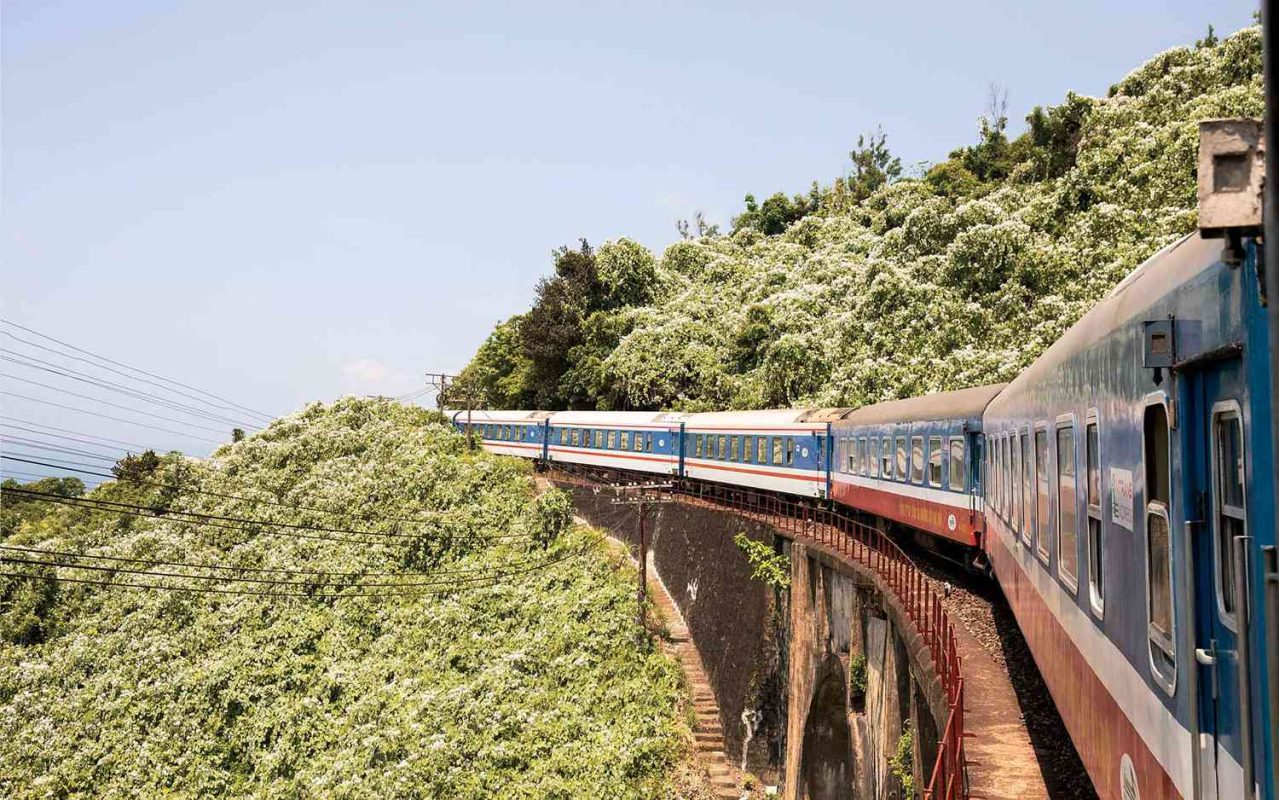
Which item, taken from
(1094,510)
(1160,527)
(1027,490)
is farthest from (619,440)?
(1160,527)

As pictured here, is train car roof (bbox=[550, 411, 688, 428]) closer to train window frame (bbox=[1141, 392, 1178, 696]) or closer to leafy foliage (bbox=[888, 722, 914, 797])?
leafy foliage (bbox=[888, 722, 914, 797])

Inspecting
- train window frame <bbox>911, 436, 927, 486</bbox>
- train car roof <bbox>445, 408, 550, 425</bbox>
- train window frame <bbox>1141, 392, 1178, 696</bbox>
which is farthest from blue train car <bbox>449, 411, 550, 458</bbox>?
train window frame <bbox>1141, 392, 1178, 696</bbox>

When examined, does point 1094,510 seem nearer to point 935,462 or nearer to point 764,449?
point 935,462

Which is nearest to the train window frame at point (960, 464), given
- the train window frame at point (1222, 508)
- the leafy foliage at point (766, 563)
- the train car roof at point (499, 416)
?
the leafy foliage at point (766, 563)

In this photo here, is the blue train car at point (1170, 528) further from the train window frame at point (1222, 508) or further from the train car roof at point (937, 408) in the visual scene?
the train car roof at point (937, 408)

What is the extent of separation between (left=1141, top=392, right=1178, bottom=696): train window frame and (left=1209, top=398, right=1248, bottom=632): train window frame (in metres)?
0.34

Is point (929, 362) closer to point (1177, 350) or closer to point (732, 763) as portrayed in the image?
point (732, 763)

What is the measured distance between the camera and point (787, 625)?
774 inches

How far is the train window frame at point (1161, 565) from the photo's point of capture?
3.33 metres

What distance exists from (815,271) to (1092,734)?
3481cm

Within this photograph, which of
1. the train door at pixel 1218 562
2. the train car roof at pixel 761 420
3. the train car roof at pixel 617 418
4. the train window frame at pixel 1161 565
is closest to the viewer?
the train door at pixel 1218 562

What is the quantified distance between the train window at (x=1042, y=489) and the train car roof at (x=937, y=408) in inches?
192

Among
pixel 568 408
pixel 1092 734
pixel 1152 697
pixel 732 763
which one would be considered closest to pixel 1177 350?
pixel 1152 697

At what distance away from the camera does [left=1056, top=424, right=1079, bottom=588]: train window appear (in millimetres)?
5410
